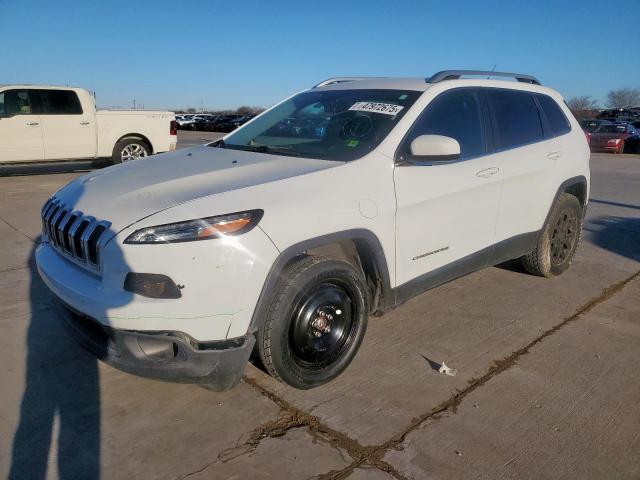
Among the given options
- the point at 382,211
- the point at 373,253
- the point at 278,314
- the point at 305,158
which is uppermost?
the point at 305,158

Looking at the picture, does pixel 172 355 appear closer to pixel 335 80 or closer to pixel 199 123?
pixel 335 80

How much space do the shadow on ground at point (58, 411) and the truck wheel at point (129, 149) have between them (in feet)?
29.1

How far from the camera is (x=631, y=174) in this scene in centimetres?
1495

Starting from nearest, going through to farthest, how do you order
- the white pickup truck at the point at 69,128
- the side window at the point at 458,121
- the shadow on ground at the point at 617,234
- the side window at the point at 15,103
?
the side window at the point at 458,121
the shadow on ground at the point at 617,234
the side window at the point at 15,103
the white pickup truck at the point at 69,128

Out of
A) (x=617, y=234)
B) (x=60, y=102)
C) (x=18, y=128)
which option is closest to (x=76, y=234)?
(x=617, y=234)

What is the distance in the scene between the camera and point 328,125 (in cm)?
366

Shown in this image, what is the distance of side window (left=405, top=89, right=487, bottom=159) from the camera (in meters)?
3.49

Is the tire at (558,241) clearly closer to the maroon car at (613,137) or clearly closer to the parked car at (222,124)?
the maroon car at (613,137)

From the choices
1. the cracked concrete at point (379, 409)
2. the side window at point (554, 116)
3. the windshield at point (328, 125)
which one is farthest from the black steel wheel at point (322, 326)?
the side window at point (554, 116)

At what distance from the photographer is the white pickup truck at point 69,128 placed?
10695 mm

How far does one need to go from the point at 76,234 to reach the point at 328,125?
71.5 inches

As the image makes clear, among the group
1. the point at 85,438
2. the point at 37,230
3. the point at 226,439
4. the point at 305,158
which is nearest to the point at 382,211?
the point at 305,158

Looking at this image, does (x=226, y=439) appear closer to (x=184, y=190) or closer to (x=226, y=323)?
(x=226, y=323)

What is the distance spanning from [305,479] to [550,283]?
3.51 meters
